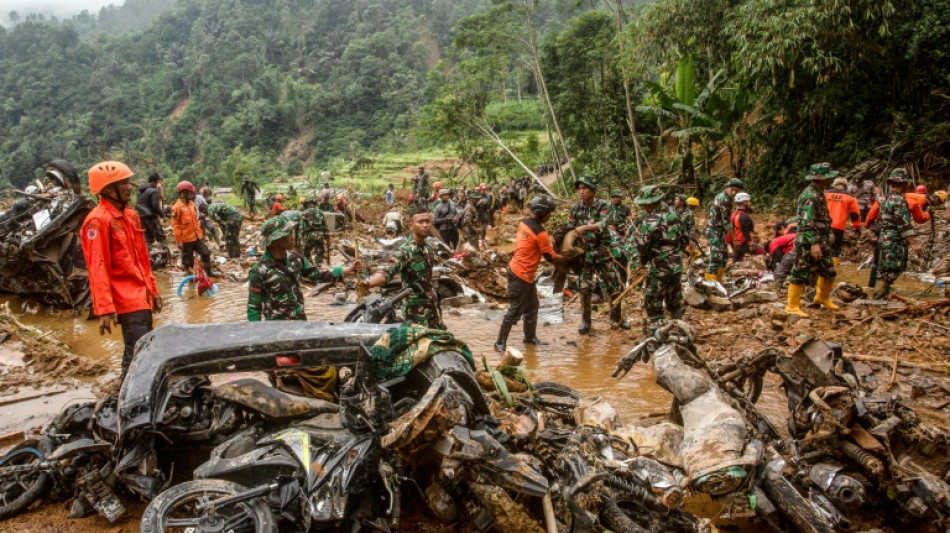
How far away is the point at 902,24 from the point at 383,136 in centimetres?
4699

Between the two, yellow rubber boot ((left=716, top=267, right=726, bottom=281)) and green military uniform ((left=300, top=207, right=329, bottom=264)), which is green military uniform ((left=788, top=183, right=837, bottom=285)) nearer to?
yellow rubber boot ((left=716, top=267, right=726, bottom=281))

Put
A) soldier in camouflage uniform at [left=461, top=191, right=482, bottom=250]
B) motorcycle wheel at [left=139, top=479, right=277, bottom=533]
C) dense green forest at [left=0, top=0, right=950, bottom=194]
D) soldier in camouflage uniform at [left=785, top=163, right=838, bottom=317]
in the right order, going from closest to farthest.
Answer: motorcycle wheel at [left=139, top=479, right=277, bottom=533] → soldier in camouflage uniform at [left=785, top=163, right=838, bottom=317] → dense green forest at [left=0, top=0, right=950, bottom=194] → soldier in camouflage uniform at [left=461, top=191, right=482, bottom=250]

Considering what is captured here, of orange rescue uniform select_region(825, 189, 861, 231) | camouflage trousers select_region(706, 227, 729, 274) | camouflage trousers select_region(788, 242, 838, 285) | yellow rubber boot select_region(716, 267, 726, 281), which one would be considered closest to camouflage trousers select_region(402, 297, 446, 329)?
camouflage trousers select_region(788, 242, 838, 285)

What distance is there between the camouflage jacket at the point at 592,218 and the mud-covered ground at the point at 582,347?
4.24 feet

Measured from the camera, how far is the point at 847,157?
13.7m

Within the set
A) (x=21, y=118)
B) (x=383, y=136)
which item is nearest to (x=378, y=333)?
(x=383, y=136)

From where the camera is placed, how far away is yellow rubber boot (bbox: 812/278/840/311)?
6.99 meters

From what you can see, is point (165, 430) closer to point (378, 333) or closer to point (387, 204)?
point (378, 333)

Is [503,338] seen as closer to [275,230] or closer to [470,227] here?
[275,230]

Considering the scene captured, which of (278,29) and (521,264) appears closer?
(521,264)

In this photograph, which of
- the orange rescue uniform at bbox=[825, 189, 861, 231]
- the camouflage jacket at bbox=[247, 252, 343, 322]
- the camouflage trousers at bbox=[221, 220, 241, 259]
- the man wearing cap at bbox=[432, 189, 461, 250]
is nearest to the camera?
the camouflage jacket at bbox=[247, 252, 343, 322]

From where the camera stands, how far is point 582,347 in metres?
6.81

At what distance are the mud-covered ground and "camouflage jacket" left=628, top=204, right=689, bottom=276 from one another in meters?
1.07

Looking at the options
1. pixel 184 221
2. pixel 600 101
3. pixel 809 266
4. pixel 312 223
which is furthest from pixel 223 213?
pixel 600 101
